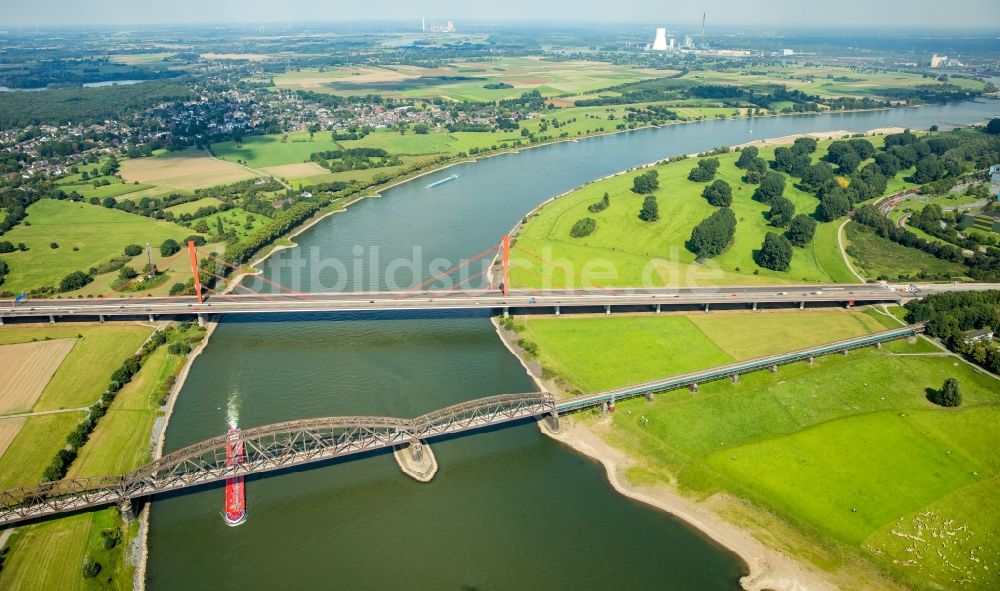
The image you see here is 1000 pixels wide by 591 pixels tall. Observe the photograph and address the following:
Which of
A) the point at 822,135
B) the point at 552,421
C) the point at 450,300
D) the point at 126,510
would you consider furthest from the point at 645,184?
the point at 126,510

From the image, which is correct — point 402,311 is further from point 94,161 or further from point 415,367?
point 94,161

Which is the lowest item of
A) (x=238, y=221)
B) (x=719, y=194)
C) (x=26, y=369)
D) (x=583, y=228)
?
(x=26, y=369)

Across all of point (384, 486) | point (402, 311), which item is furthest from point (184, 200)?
point (384, 486)

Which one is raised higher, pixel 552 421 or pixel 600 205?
pixel 600 205

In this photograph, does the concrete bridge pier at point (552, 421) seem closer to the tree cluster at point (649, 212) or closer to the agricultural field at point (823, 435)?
the agricultural field at point (823, 435)

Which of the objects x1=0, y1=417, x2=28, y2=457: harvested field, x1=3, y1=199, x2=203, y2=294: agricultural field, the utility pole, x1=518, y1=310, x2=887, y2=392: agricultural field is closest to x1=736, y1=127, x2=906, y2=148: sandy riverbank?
x1=518, y1=310, x2=887, y2=392: agricultural field

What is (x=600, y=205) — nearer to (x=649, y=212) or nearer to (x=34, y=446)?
(x=649, y=212)

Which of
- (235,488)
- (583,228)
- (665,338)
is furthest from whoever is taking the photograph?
(583,228)
